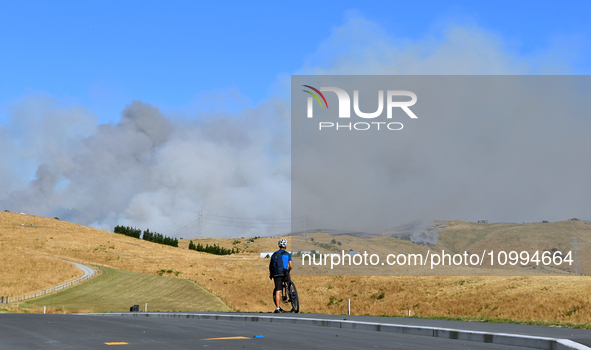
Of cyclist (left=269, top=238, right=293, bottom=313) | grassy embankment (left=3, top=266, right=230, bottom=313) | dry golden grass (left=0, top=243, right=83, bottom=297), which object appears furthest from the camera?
dry golden grass (left=0, top=243, right=83, bottom=297)

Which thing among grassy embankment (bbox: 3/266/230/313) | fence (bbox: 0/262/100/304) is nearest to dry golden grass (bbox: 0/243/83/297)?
fence (bbox: 0/262/100/304)

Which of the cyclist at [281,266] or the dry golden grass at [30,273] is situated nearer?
the cyclist at [281,266]

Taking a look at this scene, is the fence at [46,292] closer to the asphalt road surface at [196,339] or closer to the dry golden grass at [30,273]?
the dry golden grass at [30,273]

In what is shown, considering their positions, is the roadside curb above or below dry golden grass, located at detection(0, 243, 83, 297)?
below

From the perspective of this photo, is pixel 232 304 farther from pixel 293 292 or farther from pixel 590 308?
pixel 293 292

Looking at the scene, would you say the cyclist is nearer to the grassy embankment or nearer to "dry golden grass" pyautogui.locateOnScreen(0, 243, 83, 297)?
the grassy embankment

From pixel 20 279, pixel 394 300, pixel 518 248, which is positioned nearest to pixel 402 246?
pixel 518 248

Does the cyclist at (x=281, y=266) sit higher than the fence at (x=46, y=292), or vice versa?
the cyclist at (x=281, y=266)

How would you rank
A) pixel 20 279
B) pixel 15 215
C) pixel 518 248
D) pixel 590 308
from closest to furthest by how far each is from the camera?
1. pixel 590 308
2. pixel 20 279
3. pixel 15 215
4. pixel 518 248

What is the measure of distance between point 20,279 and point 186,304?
28969mm

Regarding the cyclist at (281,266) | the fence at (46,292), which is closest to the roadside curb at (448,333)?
the cyclist at (281,266)

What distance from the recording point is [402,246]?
183250 mm

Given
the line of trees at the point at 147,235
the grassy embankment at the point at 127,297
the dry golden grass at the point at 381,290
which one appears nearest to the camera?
the dry golden grass at the point at 381,290

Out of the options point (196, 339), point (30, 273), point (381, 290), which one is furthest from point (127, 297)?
point (196, 339)
